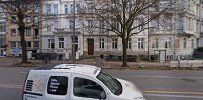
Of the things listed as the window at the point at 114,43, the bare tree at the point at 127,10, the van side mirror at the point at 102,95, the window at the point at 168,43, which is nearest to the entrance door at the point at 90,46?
the window at the point at 114,43

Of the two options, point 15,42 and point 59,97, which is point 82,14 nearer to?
point 59,97

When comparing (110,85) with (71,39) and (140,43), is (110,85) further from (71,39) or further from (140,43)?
(71,39)

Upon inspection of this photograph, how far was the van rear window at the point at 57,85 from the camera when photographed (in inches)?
292

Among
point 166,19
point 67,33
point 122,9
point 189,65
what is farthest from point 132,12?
point 67,33

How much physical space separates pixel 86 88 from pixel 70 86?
1.21ft

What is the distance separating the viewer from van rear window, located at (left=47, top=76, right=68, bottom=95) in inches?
292

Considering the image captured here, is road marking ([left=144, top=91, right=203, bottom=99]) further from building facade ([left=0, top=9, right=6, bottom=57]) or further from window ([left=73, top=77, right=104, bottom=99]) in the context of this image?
building facade ([left=0, top=9, right=6, bottom=57])

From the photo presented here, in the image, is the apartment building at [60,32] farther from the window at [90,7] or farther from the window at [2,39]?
the window at [90,7]

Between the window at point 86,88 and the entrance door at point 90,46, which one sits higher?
the entrance door at point 90,46

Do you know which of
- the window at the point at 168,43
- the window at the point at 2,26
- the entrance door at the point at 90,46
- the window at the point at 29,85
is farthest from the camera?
the window at the point at 2,26

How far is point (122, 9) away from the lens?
103 ft

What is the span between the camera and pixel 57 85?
24.5 feet

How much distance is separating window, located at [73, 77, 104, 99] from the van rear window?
0.77 ft

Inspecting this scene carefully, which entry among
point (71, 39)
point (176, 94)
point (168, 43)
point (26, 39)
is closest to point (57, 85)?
point (176, 94)
